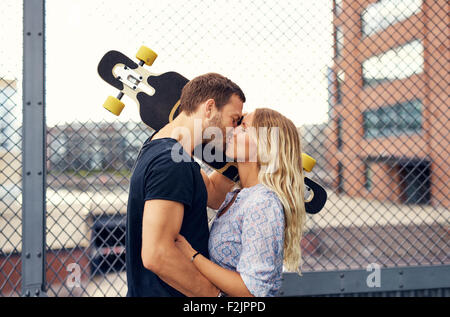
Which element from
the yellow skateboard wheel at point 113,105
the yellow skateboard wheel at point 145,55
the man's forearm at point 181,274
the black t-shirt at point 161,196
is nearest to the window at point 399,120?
the yellow skateboard wheel at point 145,55

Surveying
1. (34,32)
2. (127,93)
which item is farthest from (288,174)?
(34,32)

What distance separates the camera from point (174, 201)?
1.24 m

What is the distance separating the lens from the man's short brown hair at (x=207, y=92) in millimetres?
1574

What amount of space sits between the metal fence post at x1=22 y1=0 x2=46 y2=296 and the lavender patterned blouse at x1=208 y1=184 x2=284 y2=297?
0.82 meters

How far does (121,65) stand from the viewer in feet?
5.98

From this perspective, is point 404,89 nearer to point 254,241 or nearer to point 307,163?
point 307,163

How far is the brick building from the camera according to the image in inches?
108

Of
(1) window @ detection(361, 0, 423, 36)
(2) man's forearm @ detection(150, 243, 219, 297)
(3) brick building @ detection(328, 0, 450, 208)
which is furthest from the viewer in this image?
(3) brick building @ detection(328, 0, 450, 208)

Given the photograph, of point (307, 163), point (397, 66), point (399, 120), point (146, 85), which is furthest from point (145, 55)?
point (399, 120)

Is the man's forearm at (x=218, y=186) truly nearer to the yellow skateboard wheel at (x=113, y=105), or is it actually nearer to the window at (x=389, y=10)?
the yellow skateboard wheel at (x=113, y=105)

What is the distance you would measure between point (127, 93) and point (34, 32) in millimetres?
513

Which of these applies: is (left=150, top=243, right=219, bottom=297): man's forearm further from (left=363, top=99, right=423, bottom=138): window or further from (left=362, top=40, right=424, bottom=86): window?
(left=363, top=99, right=423, bottom=138): window

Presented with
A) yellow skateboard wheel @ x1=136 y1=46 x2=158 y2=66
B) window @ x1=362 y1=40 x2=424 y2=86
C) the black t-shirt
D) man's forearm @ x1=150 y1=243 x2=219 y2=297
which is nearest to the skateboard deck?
yellow skateboard wheel @ x1=136 y1=46 x2=158 y2=66

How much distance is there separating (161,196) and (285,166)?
57cm
